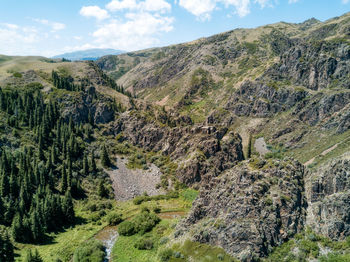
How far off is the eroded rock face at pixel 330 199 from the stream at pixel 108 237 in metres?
59.4

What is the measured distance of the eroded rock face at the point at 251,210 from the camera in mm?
63541

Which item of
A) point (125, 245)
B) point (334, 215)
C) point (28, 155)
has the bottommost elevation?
point (125, 245)

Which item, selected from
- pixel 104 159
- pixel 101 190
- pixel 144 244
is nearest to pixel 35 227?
pixel 144 244

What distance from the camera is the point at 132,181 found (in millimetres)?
134625

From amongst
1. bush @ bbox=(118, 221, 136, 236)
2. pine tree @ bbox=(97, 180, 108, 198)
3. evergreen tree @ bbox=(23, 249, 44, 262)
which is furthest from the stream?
pine tree @ bbox=(97, 180, 108, 198)

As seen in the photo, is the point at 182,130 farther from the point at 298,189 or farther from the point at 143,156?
the point at 298,189

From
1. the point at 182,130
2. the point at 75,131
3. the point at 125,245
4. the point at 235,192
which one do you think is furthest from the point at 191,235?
the point at 75,131

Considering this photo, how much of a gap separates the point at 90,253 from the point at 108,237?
16233mm

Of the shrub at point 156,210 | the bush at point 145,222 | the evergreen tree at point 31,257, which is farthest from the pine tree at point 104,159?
the evergreen tree at point 31,257

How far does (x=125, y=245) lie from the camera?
81.8m

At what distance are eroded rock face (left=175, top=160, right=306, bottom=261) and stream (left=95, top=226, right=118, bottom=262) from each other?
23.1m

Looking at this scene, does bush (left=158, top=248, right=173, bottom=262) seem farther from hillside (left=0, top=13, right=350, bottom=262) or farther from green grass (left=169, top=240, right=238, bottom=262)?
green grass (left=169, top=240, right=238, bottom=262)

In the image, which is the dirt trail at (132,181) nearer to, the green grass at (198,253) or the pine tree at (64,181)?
the pine tree at (64,181)

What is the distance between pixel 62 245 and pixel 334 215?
77917 mm
